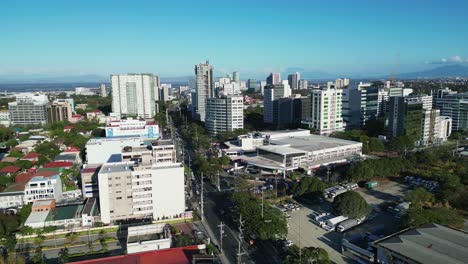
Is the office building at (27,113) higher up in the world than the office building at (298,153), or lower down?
higher up

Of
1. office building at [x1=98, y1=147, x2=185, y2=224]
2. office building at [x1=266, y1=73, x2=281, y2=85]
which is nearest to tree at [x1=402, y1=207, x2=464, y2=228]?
office building at [x1=98, y1=147, x2=185, y2=224]

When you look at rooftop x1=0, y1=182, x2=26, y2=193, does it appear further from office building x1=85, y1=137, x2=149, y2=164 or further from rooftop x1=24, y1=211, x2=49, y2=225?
office building x1=85, y1=137, x2=149, y2=164

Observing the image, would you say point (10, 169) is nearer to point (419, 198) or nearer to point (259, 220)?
point (259, 220)

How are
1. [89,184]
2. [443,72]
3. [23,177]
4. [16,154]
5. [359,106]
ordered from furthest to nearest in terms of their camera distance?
[443,72] < [359,106] < [16,154] < [23,177] < [89,184]

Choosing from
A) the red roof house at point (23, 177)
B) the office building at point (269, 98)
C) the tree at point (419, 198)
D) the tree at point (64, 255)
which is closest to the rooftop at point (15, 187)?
the red roof house at point (23, 177)

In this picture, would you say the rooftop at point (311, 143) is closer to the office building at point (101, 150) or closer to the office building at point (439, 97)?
the office building at point (101, 150)

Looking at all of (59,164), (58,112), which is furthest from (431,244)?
(58,112)
